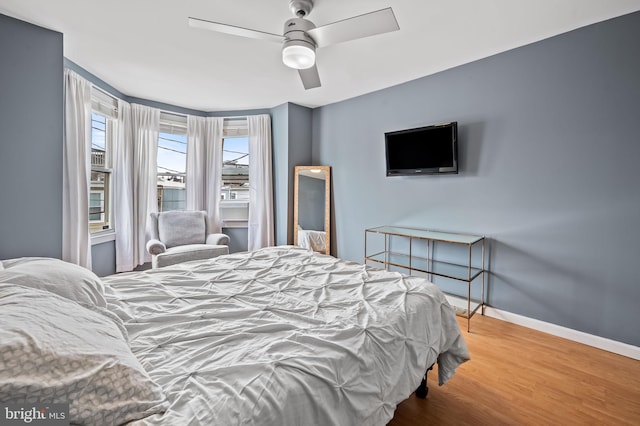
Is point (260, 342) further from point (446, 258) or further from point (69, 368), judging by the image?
point (446, 258)

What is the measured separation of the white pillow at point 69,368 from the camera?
66cm

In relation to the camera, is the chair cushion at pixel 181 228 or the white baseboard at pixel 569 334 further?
the chair cushion at pixel 181 228

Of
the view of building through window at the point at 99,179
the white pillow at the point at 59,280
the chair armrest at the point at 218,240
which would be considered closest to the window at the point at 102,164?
the view of building through window at the point at 99,179

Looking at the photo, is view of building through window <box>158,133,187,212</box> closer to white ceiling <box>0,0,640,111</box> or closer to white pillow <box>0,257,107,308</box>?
white ceiling <box>0,0,640,111</box>

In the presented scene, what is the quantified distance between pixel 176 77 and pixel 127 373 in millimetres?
Result: 3493

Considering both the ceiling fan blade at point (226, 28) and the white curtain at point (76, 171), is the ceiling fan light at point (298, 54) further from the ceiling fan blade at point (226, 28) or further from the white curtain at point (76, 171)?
the white curtain at point (76, 171)

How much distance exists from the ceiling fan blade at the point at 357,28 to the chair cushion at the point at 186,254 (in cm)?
277

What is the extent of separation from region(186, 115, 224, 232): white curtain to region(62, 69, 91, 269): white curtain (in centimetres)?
147

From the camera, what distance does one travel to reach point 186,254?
360 centimetres

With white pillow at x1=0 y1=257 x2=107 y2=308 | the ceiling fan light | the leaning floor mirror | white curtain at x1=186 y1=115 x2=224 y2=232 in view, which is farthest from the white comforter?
white curtain at x1=186 y1=115 x2=224 y2=232

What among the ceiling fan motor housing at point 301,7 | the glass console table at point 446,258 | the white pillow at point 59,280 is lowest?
the glass console table at point 446,258

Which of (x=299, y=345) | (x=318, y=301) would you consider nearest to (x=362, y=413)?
(x=299, y=345)

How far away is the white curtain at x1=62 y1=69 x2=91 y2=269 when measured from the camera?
9.78ft

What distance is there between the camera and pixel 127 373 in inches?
32.1
